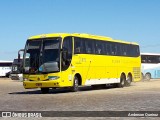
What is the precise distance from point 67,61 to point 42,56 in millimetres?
1463

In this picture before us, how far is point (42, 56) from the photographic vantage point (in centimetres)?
2298

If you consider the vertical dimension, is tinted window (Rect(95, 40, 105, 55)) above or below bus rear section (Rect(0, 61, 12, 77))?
above

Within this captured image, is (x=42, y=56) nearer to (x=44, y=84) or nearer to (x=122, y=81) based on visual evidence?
(x=44, y=84)

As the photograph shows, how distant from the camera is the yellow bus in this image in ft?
75.1

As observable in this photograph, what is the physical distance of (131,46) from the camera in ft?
109

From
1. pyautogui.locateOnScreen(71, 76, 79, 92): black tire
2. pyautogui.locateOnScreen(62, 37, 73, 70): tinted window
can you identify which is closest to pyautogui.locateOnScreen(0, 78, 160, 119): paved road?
pyautogui.locateOnScreen(62, 37, 73, 70): tinted window

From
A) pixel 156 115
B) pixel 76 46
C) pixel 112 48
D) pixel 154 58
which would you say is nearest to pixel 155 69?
pixel 154 58

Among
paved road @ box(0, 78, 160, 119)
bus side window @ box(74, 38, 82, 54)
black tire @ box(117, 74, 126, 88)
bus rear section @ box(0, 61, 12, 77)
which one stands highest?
bus side window @ box(74, 38, 82, 54)

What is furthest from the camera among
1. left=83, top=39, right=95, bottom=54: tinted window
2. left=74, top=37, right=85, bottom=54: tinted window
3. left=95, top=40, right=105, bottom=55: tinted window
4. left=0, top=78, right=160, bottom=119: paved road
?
left=95, top=40, right=105, bottom=55: tinted window

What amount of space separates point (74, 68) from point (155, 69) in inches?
1114

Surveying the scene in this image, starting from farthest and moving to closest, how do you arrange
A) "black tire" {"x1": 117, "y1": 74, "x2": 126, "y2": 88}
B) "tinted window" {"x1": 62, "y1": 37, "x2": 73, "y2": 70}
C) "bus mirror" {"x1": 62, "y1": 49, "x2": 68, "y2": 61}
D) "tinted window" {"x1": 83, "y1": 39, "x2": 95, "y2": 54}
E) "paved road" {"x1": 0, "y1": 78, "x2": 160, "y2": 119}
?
"black tire" {"x1": 117, "y1": 74, "x2": 126, "y2": 88} < "tinted window" {"x1": 83, "y1": 39, "x2": 95, "y2": 54} < "tinted window" {"x1": 62, "y1": 37, "x2": 73, "y2": 70} < "bus mirror" {"x1": 62, "y1": 49, "x2": 68, "y2": 61} < "paved road" {"x1": 0, "y1": 78, "x2": 160, "y2": 119}

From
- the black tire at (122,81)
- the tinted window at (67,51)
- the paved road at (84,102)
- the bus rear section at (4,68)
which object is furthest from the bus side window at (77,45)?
the bus rear section at (4,68)

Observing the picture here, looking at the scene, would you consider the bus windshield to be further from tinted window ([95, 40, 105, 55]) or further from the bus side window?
tinted window ([95, 40, 105, 55])

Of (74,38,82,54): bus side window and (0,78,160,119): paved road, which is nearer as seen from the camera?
(0,78,160,119): paved road
